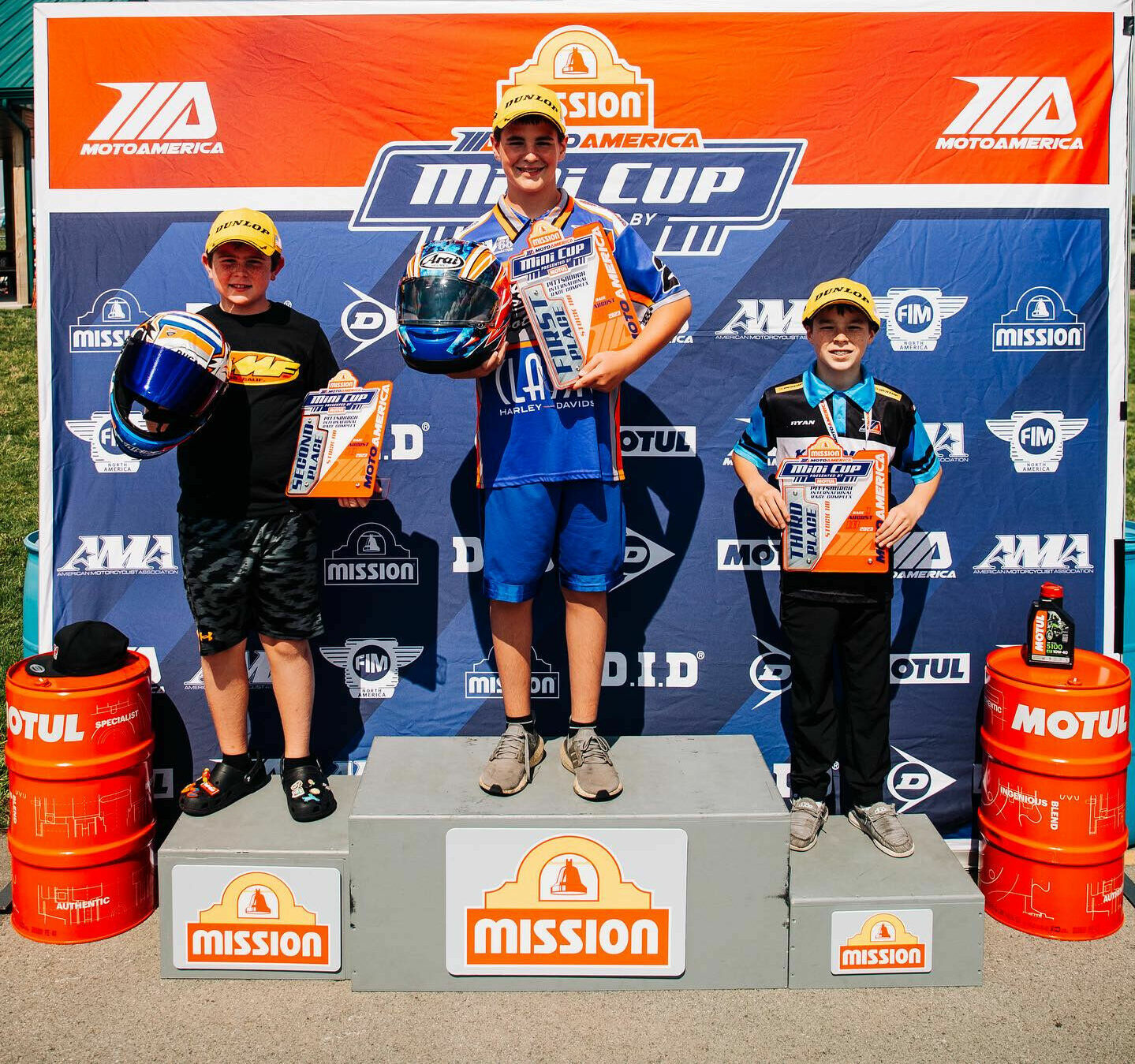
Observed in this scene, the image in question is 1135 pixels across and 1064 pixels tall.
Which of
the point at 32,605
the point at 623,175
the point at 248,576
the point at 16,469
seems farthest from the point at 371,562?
the point at 16,469

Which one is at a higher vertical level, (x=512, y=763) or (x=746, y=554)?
(x=746, y=554)

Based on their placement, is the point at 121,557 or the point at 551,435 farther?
the point at 121,557

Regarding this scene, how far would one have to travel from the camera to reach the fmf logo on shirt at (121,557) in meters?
3.69

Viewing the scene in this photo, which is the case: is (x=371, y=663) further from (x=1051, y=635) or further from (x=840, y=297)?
(x=1051, y=635)

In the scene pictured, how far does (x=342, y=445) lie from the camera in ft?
10.3

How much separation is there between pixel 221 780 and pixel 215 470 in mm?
979

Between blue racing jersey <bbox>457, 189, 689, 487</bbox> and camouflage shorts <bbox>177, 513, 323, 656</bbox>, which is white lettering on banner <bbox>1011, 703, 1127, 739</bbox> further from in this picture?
camouflage shorts <bbox>177, 513, 323, 656</bbox>

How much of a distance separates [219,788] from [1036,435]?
2970mm

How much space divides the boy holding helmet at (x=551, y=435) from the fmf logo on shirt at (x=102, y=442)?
4.53ft

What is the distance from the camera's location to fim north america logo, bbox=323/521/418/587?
369cm

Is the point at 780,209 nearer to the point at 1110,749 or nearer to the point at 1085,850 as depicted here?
the point at 1110,749

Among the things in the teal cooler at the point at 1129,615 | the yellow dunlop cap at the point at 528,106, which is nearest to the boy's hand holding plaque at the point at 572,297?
the yellow dunlop cap at the point at 528,106

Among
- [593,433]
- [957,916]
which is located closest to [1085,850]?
[957,916]

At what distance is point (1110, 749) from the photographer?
3186mm
